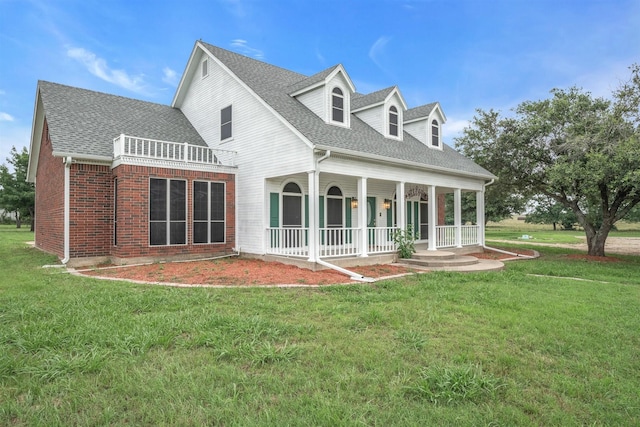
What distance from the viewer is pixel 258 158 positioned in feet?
39.7

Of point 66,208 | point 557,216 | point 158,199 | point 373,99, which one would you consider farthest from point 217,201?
point 557,216

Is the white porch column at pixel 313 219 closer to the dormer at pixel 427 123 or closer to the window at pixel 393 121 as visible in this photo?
the window at pixel 393 121

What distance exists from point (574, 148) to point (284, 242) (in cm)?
1174

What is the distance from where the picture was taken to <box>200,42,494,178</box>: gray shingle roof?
1104 cm

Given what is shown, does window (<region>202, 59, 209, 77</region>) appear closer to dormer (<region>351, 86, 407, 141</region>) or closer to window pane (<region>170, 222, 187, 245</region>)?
dormer (<region>351, 86, 407, 141</region>)

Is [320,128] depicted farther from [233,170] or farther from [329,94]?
[233,170]

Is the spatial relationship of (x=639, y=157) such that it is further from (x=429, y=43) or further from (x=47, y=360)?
(x=47, y=360)

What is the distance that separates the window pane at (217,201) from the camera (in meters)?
12.3

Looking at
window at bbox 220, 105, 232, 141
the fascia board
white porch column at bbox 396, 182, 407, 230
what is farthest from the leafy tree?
window at bbox 220, 105, 232, 141

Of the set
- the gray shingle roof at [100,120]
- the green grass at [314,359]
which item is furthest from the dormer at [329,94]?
the green grass at [314,359]

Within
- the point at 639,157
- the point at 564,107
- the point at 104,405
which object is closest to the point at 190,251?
the point at 104,405

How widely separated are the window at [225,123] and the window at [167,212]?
2.96 meters

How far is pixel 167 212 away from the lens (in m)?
11.3

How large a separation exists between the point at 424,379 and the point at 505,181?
17097 mm
